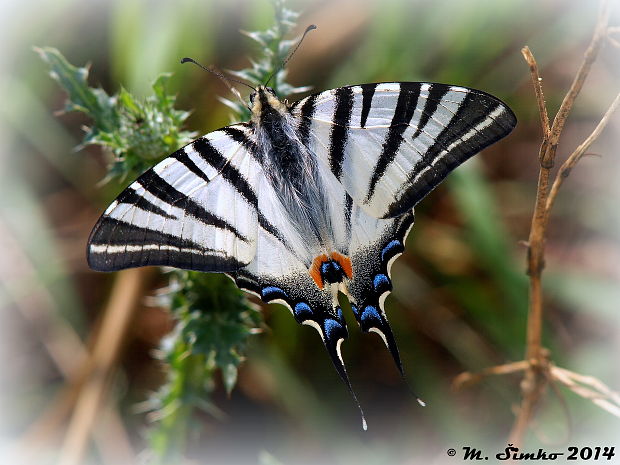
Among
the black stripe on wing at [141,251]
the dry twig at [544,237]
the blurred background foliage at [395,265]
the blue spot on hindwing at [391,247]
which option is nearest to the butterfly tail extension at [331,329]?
the blue spot on hindwing at [391,247]

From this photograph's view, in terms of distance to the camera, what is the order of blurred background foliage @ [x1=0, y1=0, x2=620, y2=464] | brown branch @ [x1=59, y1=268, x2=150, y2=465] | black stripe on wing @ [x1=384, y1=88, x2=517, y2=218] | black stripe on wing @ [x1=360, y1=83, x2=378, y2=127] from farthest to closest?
blurred background foliage @ [x1=0, y1=0, x2=620, y2=464] < brown branch @ [x1=59, y1=268, x2=150, y2=465] < black stripe on wing @ [x1=360, y1=83, x2=378, y2=127] < black stripe on wing @ [x1=384, y1=88, x2=517, y2=218]

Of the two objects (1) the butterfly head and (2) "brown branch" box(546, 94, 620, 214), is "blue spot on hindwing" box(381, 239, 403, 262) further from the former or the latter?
(1) the butterfly head

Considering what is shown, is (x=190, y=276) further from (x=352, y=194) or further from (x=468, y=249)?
(x=468, y=249)

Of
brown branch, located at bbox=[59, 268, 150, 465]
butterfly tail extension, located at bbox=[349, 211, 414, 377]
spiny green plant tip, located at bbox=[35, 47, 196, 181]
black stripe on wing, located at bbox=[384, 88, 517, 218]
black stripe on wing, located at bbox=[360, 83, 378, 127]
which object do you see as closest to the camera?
black stripe on wing, located at bbox=[384, 88, 517, 218]

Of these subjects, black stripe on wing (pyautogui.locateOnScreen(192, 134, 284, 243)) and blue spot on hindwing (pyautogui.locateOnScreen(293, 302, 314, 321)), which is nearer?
black stripe on wing (pyautogui.locateOnScreen(192, 134, 284, 243))

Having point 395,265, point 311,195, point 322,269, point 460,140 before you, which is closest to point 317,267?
point 322,269

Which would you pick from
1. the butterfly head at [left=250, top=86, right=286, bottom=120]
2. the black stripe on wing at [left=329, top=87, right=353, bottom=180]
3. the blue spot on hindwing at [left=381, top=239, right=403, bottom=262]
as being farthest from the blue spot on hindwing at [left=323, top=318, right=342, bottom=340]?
the butterfly head at [left=250, top=86, right=286, bottom=120]

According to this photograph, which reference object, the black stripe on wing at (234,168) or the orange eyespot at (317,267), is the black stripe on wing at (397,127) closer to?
the orange eyespot at (317,267)
